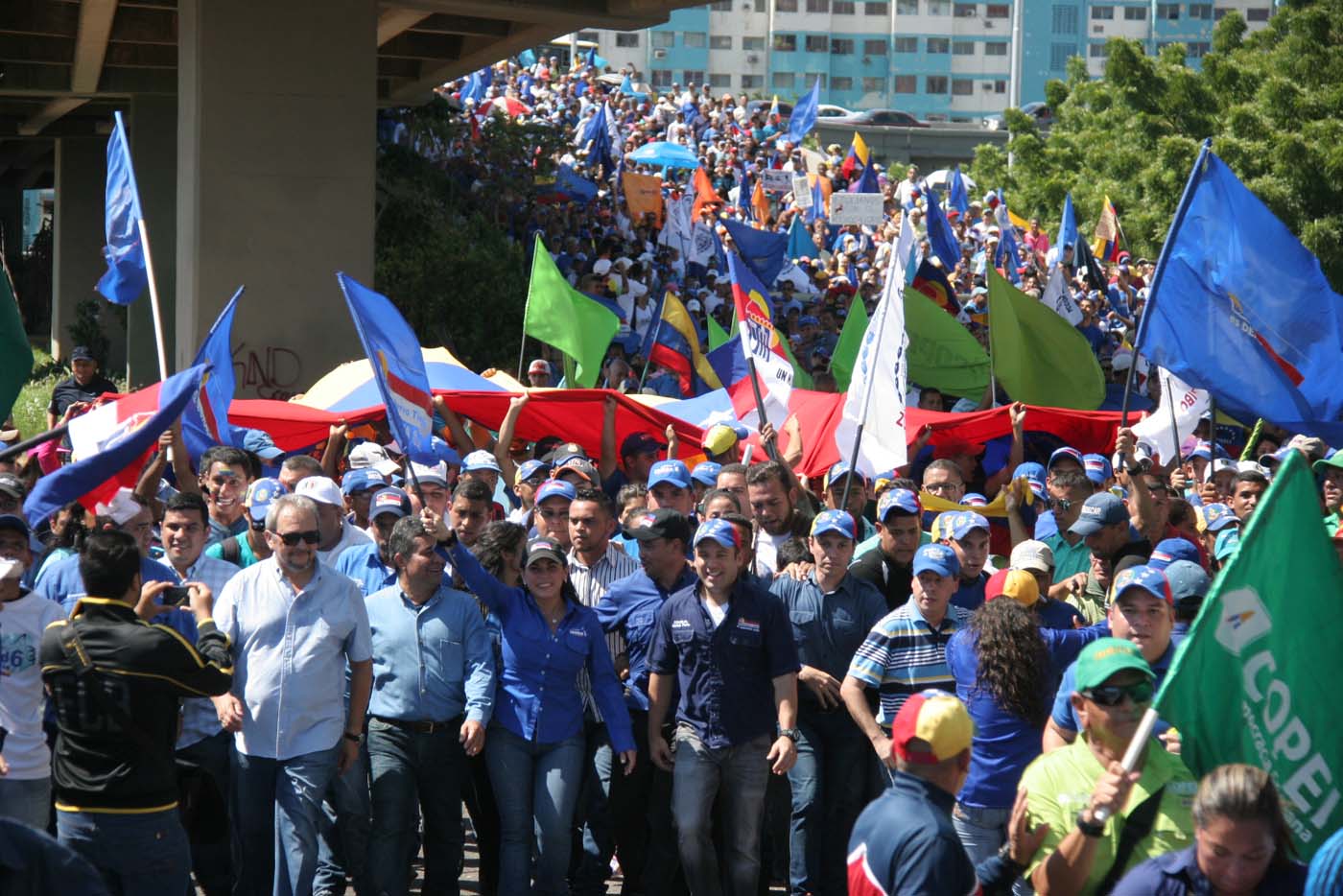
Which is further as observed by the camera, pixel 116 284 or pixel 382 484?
pixel 116 284

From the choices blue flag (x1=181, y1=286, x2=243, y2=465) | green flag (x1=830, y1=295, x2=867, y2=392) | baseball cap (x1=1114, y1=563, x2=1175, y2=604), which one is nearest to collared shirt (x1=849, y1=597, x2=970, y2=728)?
baseball cap (x1=1114, y1=563, x2=1175, y2=604)

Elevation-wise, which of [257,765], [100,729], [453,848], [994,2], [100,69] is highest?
[994,2]

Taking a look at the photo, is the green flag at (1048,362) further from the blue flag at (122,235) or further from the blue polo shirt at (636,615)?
the blue polo shirt at (636,615)

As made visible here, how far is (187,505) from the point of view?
7.88 m

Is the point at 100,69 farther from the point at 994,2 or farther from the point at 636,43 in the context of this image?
the point at 994,2

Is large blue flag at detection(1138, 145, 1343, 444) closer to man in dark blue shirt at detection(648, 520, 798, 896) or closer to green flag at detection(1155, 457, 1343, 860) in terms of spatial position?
man in dark blue shirt at detection(648, 520, 798, 896)

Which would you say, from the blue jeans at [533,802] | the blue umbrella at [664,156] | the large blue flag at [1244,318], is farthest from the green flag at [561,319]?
the blue umbrella at [664,156]

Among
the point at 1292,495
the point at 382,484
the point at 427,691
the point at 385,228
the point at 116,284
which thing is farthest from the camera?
the point at 385,228

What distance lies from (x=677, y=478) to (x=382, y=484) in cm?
149

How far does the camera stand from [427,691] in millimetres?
7727

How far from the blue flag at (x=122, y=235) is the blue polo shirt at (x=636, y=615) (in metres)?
5.58

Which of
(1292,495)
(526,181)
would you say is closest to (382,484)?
(1292,495)

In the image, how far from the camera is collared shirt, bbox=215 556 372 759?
23.6ft

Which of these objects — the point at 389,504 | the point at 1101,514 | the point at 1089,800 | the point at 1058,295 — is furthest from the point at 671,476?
the point at 1058,295
